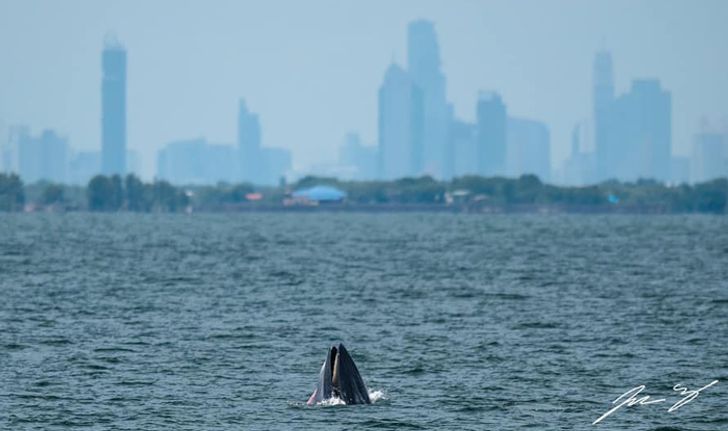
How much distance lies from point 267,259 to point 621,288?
42.3m

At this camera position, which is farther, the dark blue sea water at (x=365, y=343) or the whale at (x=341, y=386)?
the whale at (x=341, y=386)

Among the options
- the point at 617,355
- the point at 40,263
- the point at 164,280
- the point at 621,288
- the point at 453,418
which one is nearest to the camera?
Result: the point at 453,418

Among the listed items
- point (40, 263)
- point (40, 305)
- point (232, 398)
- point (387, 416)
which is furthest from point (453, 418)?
point (40, 263)

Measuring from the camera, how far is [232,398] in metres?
45.6

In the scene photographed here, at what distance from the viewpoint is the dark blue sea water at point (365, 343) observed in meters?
43.4

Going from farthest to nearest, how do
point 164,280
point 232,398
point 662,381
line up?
1. point 164,280
2. point 662,381
3. point 232,398

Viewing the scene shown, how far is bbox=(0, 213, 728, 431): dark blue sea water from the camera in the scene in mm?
43438

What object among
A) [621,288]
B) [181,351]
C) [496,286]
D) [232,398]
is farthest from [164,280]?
[232,398]

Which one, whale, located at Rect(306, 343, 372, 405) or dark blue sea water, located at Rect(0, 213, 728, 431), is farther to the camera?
whale, located at Rect(306, 343, 372, 405)

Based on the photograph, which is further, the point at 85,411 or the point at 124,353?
the point at 124,353

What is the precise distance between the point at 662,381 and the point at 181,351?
673 inches

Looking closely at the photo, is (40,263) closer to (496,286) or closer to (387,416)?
(496,286)

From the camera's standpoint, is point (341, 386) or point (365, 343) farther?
point (365, 343)

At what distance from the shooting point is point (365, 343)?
58.7 meters
